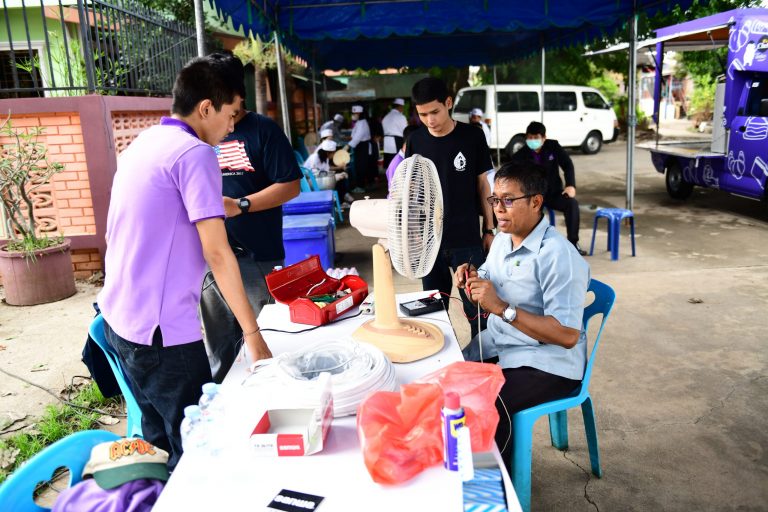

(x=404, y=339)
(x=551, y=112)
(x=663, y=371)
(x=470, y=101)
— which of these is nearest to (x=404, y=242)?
(x=404, y=339)

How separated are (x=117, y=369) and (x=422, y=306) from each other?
45.0 inches

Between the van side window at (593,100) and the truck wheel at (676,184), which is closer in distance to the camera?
the truck wheel at (676,184)

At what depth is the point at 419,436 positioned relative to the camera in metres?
1.34

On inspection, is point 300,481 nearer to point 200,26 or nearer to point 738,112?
point 200,26

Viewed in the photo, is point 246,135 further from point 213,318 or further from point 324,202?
point 324,202

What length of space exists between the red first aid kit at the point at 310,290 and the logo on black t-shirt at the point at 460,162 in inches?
36.7

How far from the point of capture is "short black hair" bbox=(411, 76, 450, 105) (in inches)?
118

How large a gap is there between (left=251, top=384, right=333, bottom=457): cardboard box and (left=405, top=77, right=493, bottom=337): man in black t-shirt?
5.63 ft

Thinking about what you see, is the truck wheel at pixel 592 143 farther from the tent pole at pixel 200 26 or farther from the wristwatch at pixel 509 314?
the wristwatch at pixel 509 314

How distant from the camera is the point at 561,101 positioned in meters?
14.8

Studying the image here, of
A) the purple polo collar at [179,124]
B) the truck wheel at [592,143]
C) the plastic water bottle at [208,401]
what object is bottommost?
the plastic water bottle at [208,401]

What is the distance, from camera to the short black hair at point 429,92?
2990 millimetres

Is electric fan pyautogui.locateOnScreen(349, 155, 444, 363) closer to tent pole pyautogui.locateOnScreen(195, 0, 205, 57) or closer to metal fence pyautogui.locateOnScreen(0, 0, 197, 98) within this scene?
tent pole pyautogui.locateOnScreen(195, 0, 205, 57)

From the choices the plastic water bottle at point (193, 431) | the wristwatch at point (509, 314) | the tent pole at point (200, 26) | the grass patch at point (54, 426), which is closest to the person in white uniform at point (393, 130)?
the tent pole at point (200, 26)
